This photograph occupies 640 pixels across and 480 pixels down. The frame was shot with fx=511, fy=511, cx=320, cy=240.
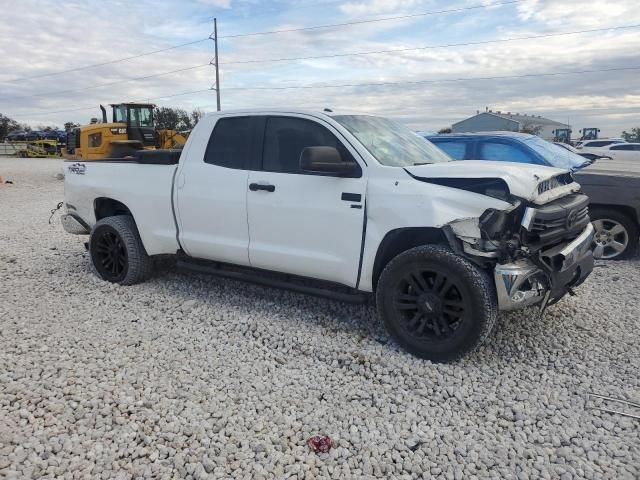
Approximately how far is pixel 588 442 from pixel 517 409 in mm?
436

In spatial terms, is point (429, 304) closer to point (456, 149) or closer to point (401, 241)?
point (401, 241)

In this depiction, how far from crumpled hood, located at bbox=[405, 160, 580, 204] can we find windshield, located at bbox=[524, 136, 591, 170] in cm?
374

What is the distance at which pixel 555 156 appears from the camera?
7.84 m

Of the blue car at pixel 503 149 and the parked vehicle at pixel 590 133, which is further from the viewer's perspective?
the parked vehicle at pixel 590 133

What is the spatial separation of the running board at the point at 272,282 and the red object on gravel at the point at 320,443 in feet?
4.64

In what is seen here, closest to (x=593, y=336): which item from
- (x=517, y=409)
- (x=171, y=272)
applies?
(x=517, y=409)

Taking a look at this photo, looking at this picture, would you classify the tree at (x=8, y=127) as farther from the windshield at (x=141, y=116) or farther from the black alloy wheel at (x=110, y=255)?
the black alloy wheel at (x=110, y=255)

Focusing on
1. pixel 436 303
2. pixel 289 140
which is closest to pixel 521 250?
pixel 436 303

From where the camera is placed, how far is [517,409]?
324 cm

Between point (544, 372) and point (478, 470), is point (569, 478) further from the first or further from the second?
point (544, 372)

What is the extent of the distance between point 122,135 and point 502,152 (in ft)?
53.5

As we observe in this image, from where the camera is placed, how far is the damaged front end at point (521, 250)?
11.7ft

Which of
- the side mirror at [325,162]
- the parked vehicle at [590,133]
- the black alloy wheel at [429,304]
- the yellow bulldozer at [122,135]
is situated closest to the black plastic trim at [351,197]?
the side mirror at [325,162]

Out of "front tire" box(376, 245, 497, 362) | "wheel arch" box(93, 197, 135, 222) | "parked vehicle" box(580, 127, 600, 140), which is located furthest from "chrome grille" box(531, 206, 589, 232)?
"parked vehicle" box(580, 127, 600, 140)
